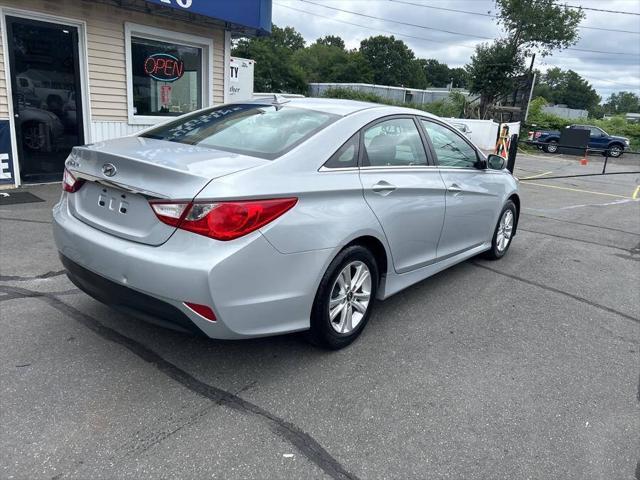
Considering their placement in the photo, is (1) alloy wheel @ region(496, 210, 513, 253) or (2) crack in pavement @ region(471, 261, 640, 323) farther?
(1) alloy wheel @ region(496, 210, 513, 253)

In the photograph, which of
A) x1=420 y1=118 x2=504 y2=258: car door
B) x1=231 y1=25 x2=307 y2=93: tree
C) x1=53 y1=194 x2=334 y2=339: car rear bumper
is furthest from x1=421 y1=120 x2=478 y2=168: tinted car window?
x1=231 y1=25 x2=307 y2=93: tree

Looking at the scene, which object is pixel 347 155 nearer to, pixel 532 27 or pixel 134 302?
pixel 134 302

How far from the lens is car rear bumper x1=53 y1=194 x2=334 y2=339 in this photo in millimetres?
2582

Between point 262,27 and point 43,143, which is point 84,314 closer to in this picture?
point 43,143

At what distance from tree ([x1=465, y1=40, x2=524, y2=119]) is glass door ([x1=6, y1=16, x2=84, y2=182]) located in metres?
27.0

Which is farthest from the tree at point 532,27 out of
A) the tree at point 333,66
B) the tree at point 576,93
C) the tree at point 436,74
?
the tree at point 436,74

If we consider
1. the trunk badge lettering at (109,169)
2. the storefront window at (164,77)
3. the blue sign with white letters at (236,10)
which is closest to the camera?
the trunk badge lettering at (109,169)

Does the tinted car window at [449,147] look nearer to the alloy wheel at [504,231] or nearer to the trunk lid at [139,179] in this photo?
the alloy wheel at [504,231]

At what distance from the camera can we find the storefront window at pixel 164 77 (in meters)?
9.16

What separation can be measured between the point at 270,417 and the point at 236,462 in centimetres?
38

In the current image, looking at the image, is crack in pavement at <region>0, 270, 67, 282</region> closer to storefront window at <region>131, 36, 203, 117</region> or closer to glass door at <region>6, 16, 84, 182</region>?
glass door at <region>6, 16, 84, 182</region>

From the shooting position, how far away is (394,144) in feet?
12.6

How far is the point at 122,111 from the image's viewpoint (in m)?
9.00

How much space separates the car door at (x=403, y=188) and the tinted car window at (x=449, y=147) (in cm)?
22
